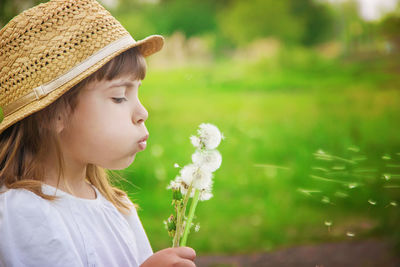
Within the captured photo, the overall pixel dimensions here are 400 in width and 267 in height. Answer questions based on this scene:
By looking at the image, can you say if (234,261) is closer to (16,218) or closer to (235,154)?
(235,154)

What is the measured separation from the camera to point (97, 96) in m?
1.38

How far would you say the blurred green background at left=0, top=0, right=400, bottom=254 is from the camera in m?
3.78

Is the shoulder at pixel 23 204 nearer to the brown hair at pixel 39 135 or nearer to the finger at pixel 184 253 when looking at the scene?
the brown hair at pixel 39 135

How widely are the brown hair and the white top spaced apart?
0.07m

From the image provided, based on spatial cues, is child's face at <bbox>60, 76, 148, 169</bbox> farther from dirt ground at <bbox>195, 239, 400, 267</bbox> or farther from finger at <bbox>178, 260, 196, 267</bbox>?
dirt ground at <bbox>195, 239, 400, 267</bbox>

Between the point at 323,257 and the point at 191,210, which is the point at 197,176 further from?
the point at 323,257

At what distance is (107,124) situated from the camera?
1.36 meters

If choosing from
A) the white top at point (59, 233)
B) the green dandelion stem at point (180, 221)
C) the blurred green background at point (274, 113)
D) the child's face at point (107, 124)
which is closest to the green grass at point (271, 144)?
the blurred green background at point (274, 113)

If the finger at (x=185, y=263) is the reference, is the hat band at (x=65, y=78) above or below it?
above

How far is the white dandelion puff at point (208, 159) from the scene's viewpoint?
4.19 feet

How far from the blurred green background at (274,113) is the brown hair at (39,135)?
224 centimetres

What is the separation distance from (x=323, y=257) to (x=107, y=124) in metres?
2.34

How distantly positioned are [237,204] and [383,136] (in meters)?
1.68

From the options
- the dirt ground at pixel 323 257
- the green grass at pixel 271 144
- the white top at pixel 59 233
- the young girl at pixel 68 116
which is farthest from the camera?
the green grass at pixel 271 144
